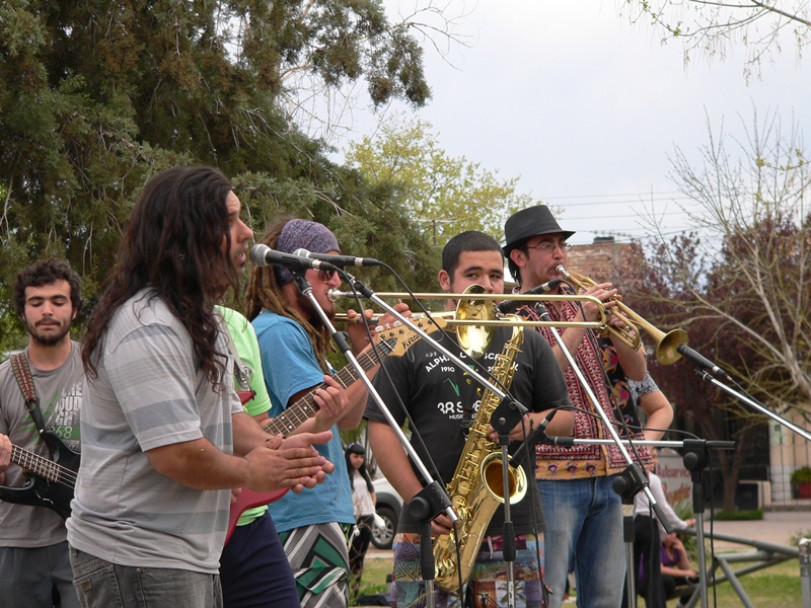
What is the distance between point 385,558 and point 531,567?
14.2 m

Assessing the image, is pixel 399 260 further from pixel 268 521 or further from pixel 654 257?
pixel 654 257

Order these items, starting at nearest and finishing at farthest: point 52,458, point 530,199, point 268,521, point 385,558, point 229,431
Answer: point 229,431
point 268,521
point 52,458
point 385,558
point 530,199

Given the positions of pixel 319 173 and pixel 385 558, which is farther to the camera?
pixel 385 558

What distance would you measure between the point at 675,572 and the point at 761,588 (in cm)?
296

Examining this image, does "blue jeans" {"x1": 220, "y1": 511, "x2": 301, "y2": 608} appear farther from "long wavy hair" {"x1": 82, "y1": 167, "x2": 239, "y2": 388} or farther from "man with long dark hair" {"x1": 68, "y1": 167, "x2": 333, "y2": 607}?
"long wavy hair" {"x1": 82, "y1": 167, "x2": 239, "y2": 388}

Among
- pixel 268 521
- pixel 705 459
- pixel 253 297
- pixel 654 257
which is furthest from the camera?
pixel 654 257

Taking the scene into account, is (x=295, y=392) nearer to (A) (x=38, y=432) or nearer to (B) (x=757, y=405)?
(A) (x=38, y=432)

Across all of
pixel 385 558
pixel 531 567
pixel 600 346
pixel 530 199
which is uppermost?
pixel 530 199

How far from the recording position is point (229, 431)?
3.32m

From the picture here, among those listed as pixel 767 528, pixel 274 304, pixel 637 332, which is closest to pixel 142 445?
pixel 274 304

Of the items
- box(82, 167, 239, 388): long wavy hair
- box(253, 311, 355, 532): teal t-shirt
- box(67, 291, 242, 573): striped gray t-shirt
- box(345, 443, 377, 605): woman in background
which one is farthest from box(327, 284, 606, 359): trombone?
box(345, 443, 377, 605): woman in background

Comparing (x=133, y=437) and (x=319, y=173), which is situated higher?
(x=319, y=173)

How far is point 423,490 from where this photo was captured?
3.76 meters

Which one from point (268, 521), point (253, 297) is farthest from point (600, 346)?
point (268, 521)
